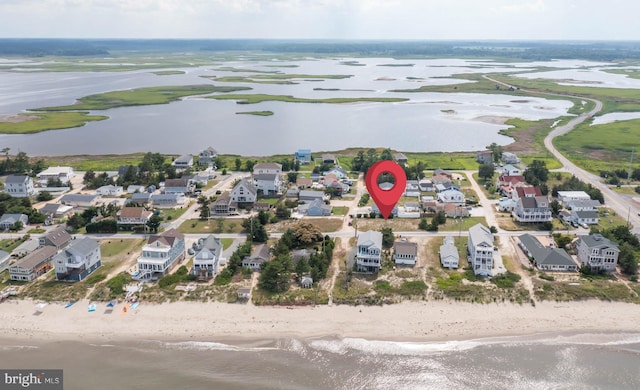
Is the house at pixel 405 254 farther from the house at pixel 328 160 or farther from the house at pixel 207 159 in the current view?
the house at pixel 207 159

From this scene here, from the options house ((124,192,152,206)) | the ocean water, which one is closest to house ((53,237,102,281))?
the ocean water

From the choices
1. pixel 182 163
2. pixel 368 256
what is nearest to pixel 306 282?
pixel 368 256

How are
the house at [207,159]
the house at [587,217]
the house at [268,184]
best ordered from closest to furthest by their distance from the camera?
the house at [587,217] < the house at [268,184] < the house at [207,159]

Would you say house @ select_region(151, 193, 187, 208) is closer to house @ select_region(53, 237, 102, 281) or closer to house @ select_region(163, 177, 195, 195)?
house @ select_region(163, 177, 195, 195)

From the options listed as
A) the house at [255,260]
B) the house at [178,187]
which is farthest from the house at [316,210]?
the house at [178,187]

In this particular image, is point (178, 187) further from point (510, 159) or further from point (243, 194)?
point (510, 159)

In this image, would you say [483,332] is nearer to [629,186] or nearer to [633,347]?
[633,347]
